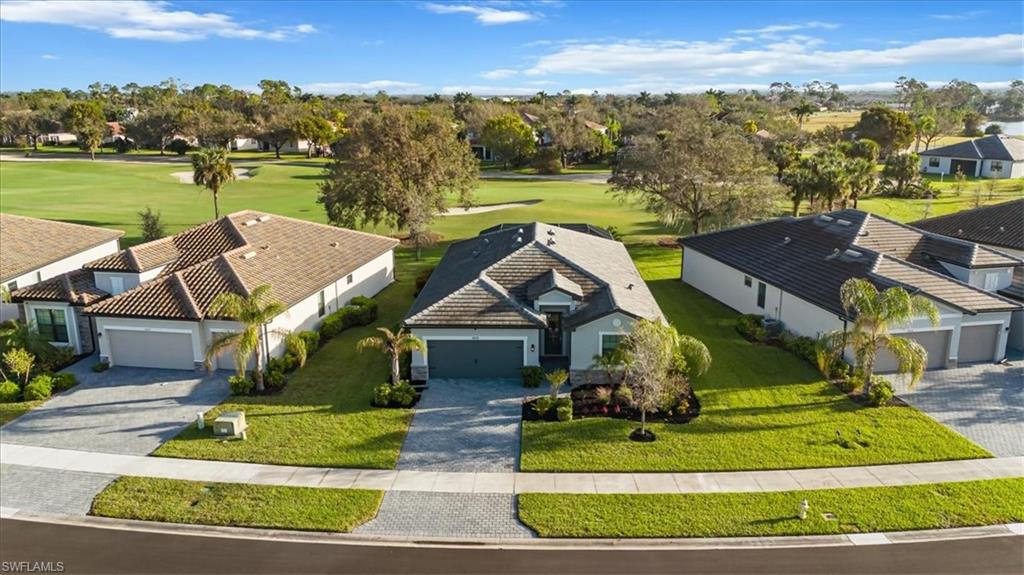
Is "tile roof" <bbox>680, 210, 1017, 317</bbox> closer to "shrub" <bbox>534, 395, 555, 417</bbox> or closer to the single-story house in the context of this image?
"shrub" <bbox>534, 395, 555, 417</bbox>

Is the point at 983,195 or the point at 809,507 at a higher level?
the point at 983,195

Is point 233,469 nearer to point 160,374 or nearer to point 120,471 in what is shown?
point 120,471

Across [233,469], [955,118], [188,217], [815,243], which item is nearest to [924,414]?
[815,243]

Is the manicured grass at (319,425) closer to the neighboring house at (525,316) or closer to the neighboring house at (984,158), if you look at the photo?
the neighboring house at (525,316)

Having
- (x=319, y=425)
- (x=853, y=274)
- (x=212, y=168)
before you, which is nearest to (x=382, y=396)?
(x=319, y=425)

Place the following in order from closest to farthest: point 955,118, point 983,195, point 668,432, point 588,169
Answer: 1. point 668,432
2. point 983,195
3. point 588,169
4. point 955,118

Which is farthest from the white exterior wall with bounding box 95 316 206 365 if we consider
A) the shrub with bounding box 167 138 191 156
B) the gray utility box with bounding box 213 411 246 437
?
the shrub with bounding box 167 138 191 156

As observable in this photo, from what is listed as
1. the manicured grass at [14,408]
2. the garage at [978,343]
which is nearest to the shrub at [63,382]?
the manicured grass at [14,408]
